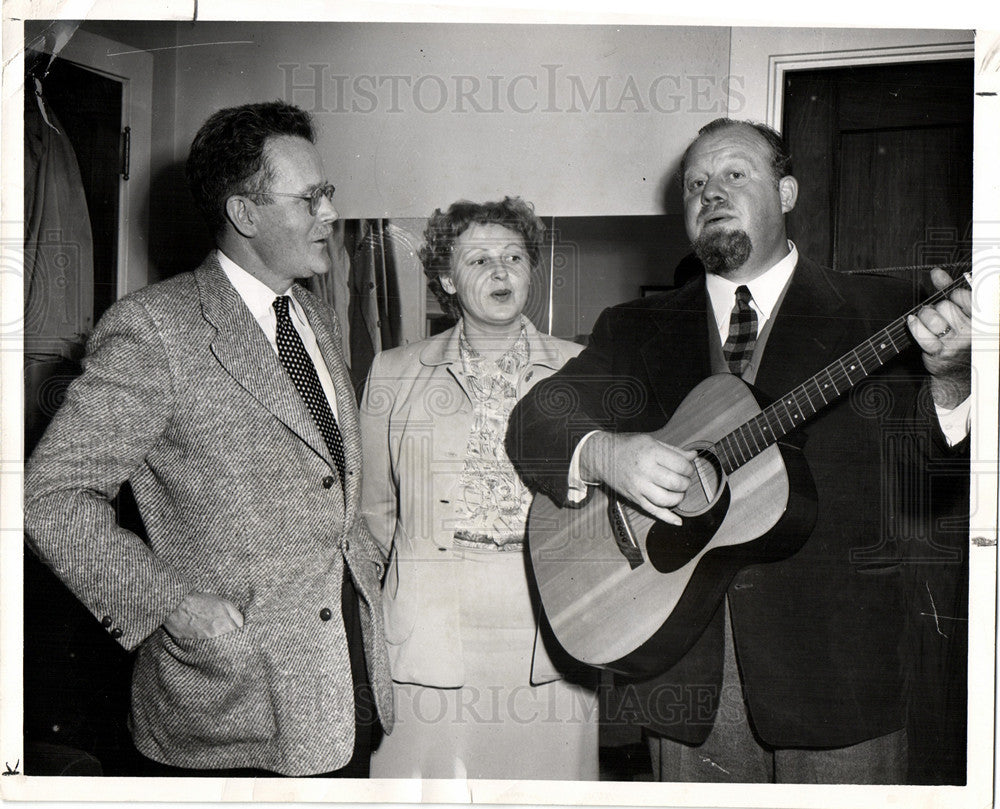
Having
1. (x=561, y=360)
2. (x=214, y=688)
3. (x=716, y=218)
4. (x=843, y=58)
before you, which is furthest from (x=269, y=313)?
(x=843, y=58)

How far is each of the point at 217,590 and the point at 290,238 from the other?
0.58m

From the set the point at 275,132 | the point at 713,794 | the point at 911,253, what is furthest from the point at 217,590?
the point at 911,253

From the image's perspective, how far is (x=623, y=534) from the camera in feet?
4.80

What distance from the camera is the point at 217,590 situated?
4.54 ft

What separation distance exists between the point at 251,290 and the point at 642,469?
71cm

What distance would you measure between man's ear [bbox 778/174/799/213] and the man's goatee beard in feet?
0.27

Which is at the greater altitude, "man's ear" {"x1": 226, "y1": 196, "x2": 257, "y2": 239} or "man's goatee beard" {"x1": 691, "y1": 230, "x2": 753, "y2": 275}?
"man's ear" {"x1": 226, "y1": 196, "x2": 257, "y2": 239}

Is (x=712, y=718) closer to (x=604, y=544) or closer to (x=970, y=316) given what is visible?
(x=604, y=544)

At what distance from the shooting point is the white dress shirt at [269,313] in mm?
1424

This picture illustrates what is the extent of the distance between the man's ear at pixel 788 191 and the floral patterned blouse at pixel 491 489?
0.49 meters

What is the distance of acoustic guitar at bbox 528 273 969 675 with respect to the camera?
141cm

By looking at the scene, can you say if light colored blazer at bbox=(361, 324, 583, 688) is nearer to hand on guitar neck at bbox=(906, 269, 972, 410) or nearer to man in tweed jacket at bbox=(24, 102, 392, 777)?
man in tweed jacket at bbox=(24, 102, 392, 777)

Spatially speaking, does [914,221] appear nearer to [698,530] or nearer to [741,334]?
[741,334]

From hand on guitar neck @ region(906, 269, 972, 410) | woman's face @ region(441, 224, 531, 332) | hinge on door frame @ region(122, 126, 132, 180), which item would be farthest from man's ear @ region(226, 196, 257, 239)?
hand on guitar neck @ region(906, 269, 972, 410)
